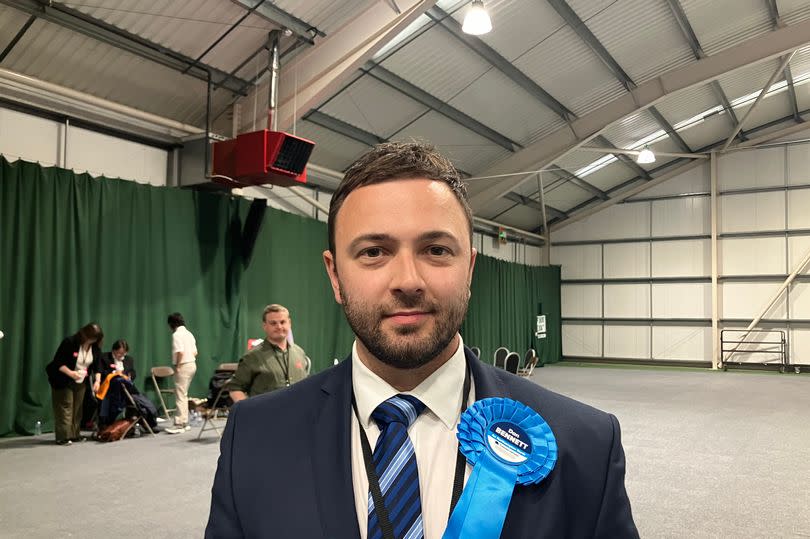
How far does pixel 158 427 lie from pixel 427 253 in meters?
7.19

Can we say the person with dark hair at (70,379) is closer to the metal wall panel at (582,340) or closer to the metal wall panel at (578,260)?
the metal wall panel at (582,340)

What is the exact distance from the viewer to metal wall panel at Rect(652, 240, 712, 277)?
55.4ft

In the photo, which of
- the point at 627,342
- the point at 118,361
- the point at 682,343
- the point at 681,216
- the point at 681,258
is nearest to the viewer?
the point at 118,361

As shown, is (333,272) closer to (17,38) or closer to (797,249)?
(17,38)

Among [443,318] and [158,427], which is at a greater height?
[443,318]

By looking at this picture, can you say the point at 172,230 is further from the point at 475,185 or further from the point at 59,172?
the point at 475,185

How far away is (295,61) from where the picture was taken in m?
8.15

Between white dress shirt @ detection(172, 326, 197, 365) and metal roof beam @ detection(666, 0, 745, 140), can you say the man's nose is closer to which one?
white dress shirt @ detection(172, 326, 197, 365)

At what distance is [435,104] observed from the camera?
1019 centimetres

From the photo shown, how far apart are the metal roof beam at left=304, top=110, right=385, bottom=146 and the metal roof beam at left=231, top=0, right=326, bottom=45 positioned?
5.34ft

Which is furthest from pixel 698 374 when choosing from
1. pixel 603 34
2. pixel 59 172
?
pixel 59 172

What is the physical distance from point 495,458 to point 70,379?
21.3 ft

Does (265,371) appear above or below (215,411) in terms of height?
above

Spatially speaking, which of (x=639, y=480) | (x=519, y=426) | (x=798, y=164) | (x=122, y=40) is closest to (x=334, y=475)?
(x=519, y=426)
